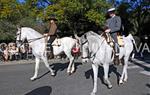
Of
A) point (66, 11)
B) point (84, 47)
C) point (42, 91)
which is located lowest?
point (42, 91)

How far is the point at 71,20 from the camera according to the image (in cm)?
4222

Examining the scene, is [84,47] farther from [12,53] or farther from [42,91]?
[12,53]

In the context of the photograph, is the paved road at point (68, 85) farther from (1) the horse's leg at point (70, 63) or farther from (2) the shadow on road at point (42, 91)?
(1) the horse's leg at point (70, 63)

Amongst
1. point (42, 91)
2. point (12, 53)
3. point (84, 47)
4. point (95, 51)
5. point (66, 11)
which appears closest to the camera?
point (84, 47)

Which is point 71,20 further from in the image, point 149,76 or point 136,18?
point 149,76

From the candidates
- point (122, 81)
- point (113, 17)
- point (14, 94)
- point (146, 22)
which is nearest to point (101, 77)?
point (122, 81)

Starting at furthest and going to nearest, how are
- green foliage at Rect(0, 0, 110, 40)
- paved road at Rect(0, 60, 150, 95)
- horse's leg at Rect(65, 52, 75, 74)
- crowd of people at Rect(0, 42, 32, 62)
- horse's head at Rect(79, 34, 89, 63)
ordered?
1. green foliage at Rect(0, 0, 110, 40)
2. crowd of people at Rect(0, 42, 32, 62)
3. horse's leg at Rect(65, 52, 75, 74)
4. paved road at Rect(0, 60, 150, 95)
5. horse's head at Rect(79, 34, 89, 63)

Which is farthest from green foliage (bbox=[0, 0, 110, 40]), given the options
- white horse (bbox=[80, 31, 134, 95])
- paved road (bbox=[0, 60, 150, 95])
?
white horse (bbox=[80, 31, 134, 95])

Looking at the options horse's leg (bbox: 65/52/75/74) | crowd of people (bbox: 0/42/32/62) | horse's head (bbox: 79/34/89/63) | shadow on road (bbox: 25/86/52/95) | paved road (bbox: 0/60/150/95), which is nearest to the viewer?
horse's head (bbox: 79/34/89/63)

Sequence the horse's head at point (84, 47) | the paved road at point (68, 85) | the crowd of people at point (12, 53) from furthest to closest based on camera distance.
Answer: the crowd of people at point (12, 53), the paved road at point (68, 85), the horse's head at point (84, 47)

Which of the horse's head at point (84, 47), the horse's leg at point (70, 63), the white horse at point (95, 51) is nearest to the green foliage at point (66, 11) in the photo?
the horse's leg at point (70, 63)

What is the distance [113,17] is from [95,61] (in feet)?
7.30

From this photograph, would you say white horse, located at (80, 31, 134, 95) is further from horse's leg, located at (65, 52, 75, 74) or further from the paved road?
horse's leg, located at (65, 52, 75, 74)

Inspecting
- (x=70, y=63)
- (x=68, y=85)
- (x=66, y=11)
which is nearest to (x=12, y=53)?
(x=66, y=11)
